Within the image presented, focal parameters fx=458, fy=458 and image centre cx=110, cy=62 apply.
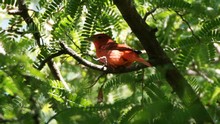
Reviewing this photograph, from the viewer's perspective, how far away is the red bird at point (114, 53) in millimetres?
3427

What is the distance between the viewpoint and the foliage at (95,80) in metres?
1.49

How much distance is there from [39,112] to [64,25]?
1.45 meters

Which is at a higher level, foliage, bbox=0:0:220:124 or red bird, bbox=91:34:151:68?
foliage, bbox=0:0:220:124

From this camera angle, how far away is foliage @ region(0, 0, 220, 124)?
1.49 metres

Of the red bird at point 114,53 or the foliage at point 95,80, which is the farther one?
the red bird at point 114,53

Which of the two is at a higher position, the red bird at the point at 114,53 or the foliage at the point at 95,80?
the foliage at the point at 95,80

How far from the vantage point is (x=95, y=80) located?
3172 mm

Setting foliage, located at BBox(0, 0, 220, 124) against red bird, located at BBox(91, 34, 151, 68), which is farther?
red bird, located at BBox(91, 34, 151, 68)

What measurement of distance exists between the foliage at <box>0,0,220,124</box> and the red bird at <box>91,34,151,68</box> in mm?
192

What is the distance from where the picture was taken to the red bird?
11.2ft

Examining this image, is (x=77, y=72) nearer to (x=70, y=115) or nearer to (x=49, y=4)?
(x=49, y=4)

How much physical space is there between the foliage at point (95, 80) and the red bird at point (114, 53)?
0.19m

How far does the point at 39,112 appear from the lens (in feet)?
4.88

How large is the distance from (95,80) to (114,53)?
0.58 m
